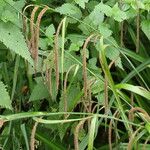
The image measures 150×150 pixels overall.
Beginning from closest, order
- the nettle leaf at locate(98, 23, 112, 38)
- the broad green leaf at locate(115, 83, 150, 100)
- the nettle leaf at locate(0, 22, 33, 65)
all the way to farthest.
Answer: the broad green leaf at locate(115, 83, 150, 100) → the nettle leaf at locate(0, 22, 33, 65) → the nettle leaf at locate(98, 23, 112, 38)

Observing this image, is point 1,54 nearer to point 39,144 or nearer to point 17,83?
point 17,83

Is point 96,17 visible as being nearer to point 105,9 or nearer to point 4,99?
point 105,9

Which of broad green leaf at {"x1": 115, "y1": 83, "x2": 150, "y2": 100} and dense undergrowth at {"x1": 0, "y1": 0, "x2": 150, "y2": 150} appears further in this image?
dense undergrowth at {"x1": 0, "y1": 0, "x2": 150, "y2": 150}

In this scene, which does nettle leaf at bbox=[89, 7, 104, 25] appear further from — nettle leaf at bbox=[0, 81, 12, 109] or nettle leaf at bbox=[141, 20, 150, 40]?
nettle leaf at bbox=[0, 81, 12, 109]

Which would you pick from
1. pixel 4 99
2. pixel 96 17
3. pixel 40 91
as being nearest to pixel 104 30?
pixel 96 17

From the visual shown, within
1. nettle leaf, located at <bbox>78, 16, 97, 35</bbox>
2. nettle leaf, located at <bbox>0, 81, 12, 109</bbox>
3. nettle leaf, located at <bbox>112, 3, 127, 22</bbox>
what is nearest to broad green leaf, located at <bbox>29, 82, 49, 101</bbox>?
nettle leaf, located at <bbox>0, 81, 12, 109</bbox>

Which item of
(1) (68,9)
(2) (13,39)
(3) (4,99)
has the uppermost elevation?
(1) (68,9)

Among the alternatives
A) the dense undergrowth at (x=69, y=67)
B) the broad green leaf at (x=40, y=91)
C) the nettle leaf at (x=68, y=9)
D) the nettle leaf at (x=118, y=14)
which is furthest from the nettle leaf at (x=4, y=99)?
the nettle leaf at (x=118, y=14)
